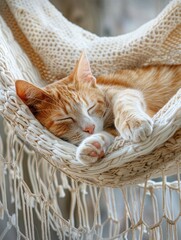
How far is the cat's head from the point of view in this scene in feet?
3.10

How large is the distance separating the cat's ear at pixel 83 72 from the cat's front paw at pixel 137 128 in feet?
0.96

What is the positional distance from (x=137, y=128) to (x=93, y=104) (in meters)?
0.27

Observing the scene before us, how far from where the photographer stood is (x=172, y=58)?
1.19 meters

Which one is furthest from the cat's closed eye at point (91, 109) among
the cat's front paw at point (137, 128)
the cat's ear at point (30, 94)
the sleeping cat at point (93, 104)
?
the cat's front paw at point (137, 128)

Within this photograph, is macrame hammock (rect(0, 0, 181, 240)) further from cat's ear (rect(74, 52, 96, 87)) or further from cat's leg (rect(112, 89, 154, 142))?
cat's ear (rect(74, 52, 96, 87))

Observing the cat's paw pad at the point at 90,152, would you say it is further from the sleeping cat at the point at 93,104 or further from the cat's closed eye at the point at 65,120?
the cat's closed eye at the point at 65,120

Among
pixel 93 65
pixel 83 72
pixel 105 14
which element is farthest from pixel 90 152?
pixel 105 14

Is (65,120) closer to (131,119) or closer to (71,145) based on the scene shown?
(71,145)

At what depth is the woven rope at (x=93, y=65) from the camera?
2.59ft

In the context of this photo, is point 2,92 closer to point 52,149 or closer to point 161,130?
point 52,149

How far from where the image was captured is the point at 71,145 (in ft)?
2.84

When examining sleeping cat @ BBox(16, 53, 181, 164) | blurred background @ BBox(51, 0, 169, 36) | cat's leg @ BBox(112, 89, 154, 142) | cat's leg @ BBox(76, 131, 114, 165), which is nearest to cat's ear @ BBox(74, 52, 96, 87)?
sleeping cat @ BBox(16, 53, 181, 164)

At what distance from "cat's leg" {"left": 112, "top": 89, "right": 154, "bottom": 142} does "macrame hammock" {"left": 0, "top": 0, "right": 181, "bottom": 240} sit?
0.02m

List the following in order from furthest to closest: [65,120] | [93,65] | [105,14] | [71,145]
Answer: [105,14]
[93,65]
[65,120]
[71,145]
